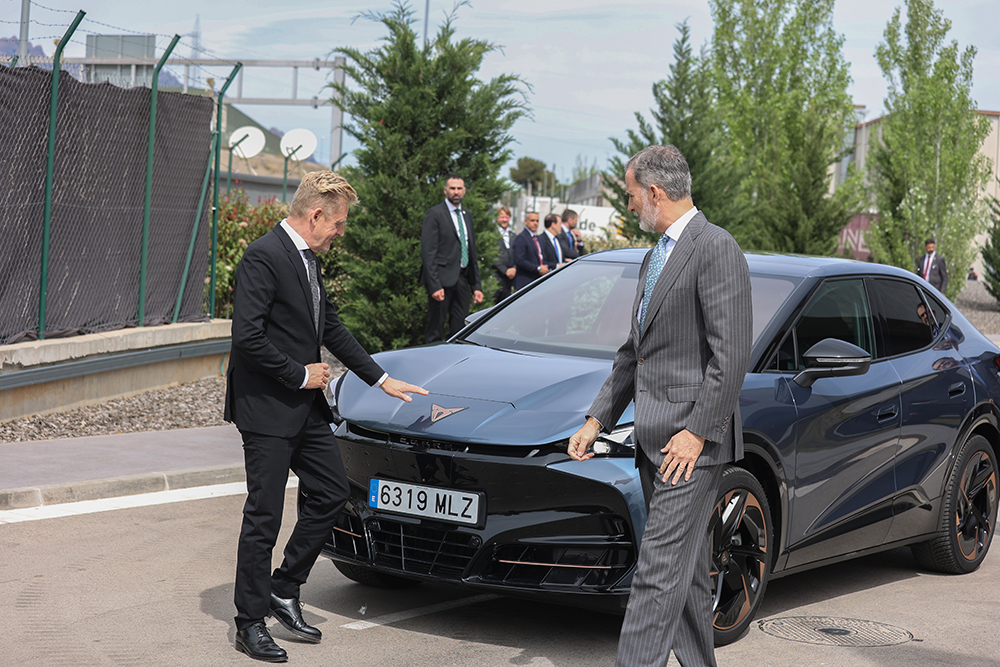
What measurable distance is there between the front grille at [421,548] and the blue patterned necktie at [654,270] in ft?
3.89

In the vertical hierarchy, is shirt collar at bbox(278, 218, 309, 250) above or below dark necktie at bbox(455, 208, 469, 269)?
above

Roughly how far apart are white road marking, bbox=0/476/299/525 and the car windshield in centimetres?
252

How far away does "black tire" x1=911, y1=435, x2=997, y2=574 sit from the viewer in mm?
6047

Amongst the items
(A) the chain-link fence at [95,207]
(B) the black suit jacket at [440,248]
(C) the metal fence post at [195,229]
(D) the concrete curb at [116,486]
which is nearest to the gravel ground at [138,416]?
(A) the chain-link fence at [95,207]

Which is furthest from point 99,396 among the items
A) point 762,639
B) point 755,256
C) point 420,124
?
point 762,639

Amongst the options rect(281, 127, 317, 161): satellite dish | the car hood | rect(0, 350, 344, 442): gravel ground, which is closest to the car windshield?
the car hood

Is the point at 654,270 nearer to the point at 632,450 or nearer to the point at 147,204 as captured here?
the point at 632,450

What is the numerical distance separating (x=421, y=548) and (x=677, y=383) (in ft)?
4.72

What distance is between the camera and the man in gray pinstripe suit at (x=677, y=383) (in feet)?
11.6

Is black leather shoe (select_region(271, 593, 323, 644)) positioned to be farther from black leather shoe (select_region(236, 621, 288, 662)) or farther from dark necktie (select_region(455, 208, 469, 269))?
dark necktie (select_region(455, 208, 469, 269))

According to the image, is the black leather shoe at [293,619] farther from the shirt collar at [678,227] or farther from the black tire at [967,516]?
the black tire at [967,516]

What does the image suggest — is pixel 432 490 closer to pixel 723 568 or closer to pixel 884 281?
pixel 723 568

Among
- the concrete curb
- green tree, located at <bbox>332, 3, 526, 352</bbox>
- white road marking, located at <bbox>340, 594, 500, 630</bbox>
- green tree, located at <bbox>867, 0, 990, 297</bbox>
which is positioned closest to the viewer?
white road marking, located at <bbox>340, 594, 500, 630</bbox>

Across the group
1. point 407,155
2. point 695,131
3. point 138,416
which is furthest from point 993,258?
point 138,416
